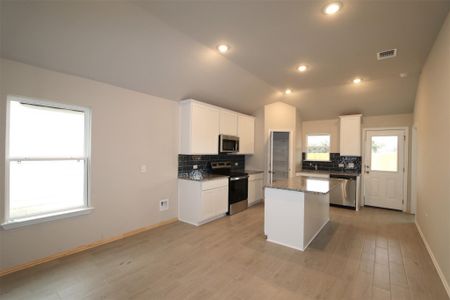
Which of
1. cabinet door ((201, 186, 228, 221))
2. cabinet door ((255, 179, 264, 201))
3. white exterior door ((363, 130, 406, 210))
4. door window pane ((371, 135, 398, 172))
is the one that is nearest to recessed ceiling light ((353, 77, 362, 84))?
white exterior door ((363, 130, 406, 210))

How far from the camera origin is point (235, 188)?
4.61 meters

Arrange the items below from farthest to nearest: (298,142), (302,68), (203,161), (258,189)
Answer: (298,142), (258,189), (203,161), (302,68)

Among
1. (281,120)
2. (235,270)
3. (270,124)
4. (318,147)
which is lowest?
(235,270)

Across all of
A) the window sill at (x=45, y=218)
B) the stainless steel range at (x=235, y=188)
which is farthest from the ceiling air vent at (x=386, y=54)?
the window sill at (x=45, y=218)

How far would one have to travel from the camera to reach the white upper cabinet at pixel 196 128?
401 centimetres

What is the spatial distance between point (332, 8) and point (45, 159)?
3753 millimetres

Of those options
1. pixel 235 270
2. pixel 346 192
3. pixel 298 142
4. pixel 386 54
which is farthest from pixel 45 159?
pixel 346 192

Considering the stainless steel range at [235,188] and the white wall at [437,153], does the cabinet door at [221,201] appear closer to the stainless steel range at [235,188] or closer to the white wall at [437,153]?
the stainless steel range at [235,188]

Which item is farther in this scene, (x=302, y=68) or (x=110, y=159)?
(x=302, y=68)

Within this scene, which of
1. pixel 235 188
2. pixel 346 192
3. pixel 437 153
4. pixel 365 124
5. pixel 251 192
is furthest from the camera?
pixel 365 124

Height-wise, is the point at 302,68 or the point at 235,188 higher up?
the point at 302,68

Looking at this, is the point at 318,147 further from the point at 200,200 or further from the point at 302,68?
the point at 200,200

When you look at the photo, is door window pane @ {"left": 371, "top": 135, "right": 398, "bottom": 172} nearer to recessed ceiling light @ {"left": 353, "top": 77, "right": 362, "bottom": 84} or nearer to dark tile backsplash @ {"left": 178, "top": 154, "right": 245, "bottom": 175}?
recessed ceiling light @ {"left": 353, "top": 77, "right": 362, "bottom": 84}

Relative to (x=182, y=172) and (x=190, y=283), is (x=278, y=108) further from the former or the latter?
(x=190, y=283)
